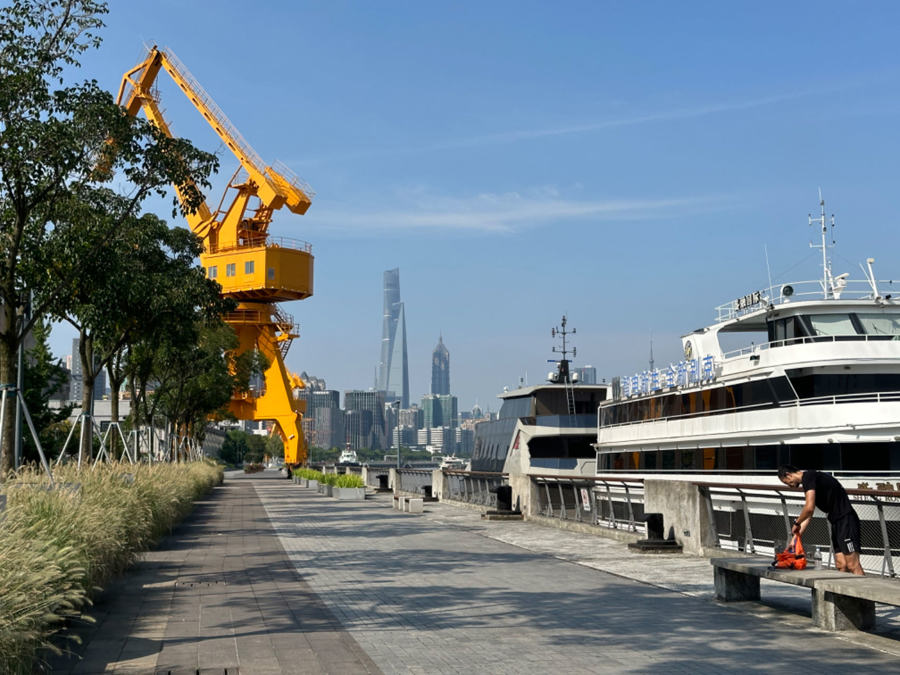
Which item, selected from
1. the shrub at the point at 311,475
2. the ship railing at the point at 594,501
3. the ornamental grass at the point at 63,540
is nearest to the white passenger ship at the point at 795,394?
the ship railing at the point at 594,501

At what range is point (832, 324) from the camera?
22.7 meters

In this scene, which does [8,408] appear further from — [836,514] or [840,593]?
[840,593]

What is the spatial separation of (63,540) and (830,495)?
7723 mm

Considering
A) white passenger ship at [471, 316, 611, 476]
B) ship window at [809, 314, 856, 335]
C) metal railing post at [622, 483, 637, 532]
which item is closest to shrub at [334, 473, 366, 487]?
white passenger ship at [471, 316, 611, 476]

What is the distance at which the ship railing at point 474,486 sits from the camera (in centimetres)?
2764

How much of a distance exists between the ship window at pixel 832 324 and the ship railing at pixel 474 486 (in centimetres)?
910

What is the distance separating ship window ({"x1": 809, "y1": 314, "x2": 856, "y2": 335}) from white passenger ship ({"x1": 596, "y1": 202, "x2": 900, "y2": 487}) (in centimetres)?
2

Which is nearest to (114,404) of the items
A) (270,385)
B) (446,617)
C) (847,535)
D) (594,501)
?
(594,501)

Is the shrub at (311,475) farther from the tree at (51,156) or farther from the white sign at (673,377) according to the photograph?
the tree at (51,156)

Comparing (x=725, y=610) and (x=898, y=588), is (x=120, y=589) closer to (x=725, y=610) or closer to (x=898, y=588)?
(x=725, y=610)

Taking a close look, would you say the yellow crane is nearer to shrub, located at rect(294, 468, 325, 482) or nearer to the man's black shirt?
shrub, located at rect(294, 468, 325, 482)

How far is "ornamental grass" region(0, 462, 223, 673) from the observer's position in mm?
6508

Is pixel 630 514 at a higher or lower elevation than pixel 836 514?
lower

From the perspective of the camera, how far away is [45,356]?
4456 cm
